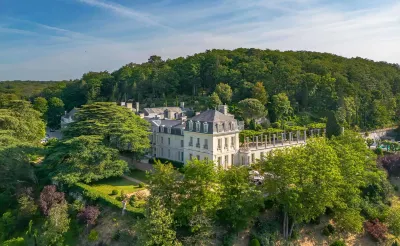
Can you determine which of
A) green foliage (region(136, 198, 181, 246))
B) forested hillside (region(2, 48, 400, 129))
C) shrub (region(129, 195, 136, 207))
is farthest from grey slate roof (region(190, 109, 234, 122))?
forested hillside (region(2, 48, 400, 129))

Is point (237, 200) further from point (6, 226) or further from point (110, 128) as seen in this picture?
point (6, 226)

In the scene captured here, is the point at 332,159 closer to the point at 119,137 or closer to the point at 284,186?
the point at 284,186

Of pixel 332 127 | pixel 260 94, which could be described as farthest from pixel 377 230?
pixel 260 94

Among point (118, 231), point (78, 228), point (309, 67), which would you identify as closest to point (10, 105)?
point (78, 228)

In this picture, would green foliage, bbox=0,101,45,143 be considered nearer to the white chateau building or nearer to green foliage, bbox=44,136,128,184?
green foliage, bbox=44,136,128,184

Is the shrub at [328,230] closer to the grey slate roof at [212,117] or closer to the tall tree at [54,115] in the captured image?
the grey slate roof at [212,117]

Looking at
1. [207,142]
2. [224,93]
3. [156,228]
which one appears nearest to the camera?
[156,228]
